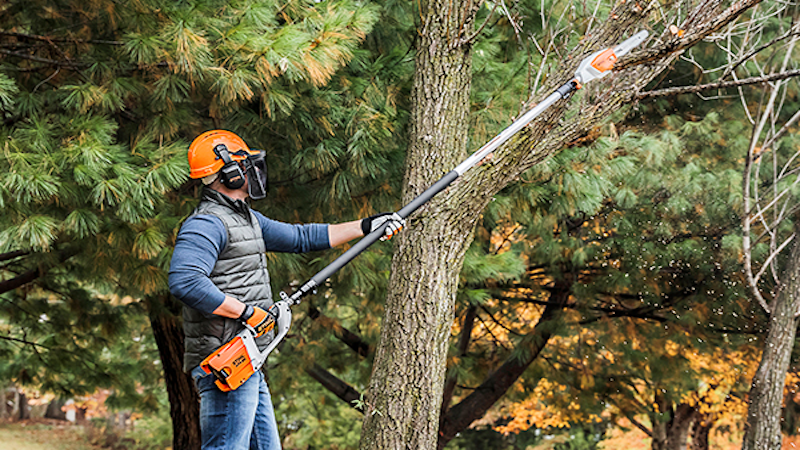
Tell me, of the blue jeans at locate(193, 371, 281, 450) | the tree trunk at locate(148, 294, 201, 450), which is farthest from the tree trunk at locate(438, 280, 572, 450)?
the blue jeans at locate(193, 371, 281, 450)

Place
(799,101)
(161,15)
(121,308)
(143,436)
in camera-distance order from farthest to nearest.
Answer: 1. (143,436)
2. (799,101)
3. (121,308)
4. (161,15)

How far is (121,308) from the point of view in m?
6.65

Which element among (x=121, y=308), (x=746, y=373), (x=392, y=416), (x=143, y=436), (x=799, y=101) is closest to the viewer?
(x=392, y=416)

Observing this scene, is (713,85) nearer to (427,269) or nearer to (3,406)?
(427,269)

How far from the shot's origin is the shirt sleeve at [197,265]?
7.15 feet

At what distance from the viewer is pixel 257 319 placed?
234 centimetres

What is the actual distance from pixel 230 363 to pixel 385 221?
847 mm

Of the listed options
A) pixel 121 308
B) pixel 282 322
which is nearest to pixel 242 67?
pixel 282 322

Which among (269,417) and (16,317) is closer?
(269,417)

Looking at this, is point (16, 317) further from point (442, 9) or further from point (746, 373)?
point (746, 373)

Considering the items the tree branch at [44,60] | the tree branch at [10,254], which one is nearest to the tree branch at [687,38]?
the tree branch at [44,60]

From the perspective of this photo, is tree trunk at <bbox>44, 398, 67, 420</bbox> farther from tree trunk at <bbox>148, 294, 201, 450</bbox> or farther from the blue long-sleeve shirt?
the blue long-sleeve shirt

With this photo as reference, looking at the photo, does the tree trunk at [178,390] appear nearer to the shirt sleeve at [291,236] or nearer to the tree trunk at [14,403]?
the shirt sleeve at [291,236]

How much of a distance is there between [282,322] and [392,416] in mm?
793
